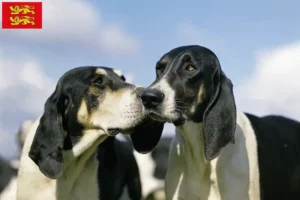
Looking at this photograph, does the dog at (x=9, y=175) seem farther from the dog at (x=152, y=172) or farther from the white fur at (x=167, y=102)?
the white fur at (x=167, y=102)

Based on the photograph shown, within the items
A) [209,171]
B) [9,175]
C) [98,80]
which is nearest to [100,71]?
[98,80]

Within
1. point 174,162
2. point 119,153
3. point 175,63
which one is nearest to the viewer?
point 175,63

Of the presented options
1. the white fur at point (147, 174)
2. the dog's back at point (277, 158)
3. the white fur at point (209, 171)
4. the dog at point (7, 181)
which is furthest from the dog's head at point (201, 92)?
the white fur at point (147, 174)

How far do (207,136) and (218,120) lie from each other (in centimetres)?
20

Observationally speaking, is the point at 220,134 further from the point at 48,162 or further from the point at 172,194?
the point at 48,162

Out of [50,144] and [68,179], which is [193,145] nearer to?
[68,179]

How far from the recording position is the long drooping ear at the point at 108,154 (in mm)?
8602

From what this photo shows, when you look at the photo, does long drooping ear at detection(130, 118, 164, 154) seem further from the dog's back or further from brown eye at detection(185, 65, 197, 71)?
the dog's back

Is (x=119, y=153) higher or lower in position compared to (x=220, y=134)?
lower

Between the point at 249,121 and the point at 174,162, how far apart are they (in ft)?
3.47

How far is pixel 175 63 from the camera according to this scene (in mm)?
7918

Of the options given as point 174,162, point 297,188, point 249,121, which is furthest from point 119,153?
point 297,188

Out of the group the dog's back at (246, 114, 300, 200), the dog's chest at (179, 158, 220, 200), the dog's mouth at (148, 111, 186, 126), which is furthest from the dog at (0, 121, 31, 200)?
the dog's back at (246, 114, 300, 200)

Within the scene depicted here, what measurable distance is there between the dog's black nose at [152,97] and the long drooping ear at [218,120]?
685 millimetres
